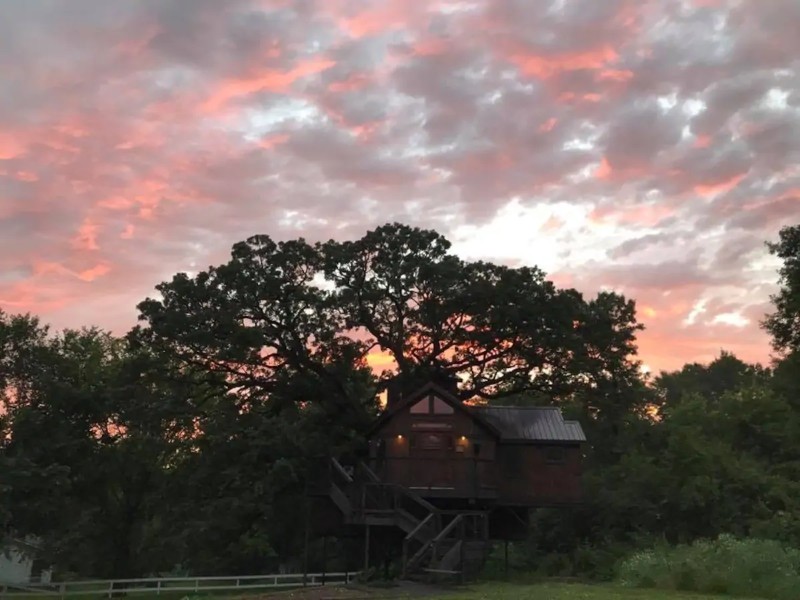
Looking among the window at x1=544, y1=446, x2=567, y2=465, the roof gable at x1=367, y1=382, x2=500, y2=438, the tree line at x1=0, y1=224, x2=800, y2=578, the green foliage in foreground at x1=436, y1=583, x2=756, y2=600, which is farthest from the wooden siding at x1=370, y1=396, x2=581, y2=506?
the green foliage in foreground at x1=436, y1=583, x2=756, y2=600

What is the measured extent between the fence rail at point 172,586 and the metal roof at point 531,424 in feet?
32.8

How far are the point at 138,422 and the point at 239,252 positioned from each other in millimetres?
10171

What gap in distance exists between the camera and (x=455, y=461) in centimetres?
3131

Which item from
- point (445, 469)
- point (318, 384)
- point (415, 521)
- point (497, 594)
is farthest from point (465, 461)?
point (497, 594)

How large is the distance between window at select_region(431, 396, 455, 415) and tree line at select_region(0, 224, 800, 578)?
14.8 ft

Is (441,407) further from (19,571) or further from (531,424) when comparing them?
(19,571)

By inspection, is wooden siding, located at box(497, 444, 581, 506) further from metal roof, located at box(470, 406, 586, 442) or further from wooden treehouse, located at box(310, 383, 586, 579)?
metal roof, located at box(470, 406, 586, 442)

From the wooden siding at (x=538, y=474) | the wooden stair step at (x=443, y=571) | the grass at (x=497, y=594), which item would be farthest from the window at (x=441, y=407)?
the grass at (x=497, y=594)

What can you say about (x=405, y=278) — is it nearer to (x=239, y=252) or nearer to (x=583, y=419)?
(x=239, y=252)

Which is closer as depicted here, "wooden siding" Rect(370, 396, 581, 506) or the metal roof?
"wooden siding" Rect(370, 396, 581, 506)

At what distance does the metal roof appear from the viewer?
32.9 metres

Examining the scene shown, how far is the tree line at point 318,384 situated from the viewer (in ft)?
108

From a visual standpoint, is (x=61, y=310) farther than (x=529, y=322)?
Yes

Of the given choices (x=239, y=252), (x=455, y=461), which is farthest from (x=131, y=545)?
(x=455, y=461)
